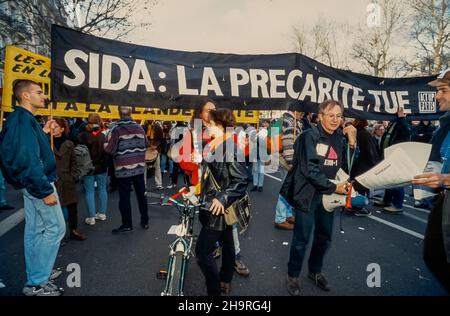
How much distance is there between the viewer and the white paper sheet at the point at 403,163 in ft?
7.26

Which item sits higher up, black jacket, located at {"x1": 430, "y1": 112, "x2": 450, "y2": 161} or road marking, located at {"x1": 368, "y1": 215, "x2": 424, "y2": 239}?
black jacket, located at {"x1": 430, "y1": 112, "x2": 450, "y2": 161}

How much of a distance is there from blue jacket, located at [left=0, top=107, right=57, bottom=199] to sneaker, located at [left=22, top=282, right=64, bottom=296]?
40.4 inches

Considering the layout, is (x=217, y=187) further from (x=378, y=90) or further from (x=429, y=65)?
(x=429, y=65)

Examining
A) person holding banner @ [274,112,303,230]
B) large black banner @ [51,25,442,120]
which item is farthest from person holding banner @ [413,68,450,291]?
person holding banner @ [274,112,303,230]

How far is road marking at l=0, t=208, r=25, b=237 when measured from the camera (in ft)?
16.2

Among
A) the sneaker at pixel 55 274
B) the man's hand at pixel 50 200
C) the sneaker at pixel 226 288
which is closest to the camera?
the man's hand at pixel 50 200

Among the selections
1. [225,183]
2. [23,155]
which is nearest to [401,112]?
[225,183]

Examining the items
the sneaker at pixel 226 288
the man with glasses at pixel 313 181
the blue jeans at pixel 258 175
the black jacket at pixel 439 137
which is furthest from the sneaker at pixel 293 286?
the blue jeans at pixel 258 175

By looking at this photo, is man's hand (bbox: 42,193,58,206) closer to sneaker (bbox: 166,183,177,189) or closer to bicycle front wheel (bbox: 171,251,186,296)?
bicycle front wheel (bbox: 171,251,186,296)

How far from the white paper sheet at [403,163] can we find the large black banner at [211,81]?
1.79 m

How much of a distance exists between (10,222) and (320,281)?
5.56 metres

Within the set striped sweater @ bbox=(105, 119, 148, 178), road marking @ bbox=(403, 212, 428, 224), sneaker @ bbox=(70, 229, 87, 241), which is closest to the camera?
sneaker @ bbox=(70, 229, 87, 241)

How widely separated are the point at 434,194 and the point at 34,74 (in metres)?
4.66

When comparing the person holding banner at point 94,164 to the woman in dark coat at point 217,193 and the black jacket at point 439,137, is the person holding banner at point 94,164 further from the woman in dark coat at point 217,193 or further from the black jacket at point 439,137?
the black jacket at point 439,137
